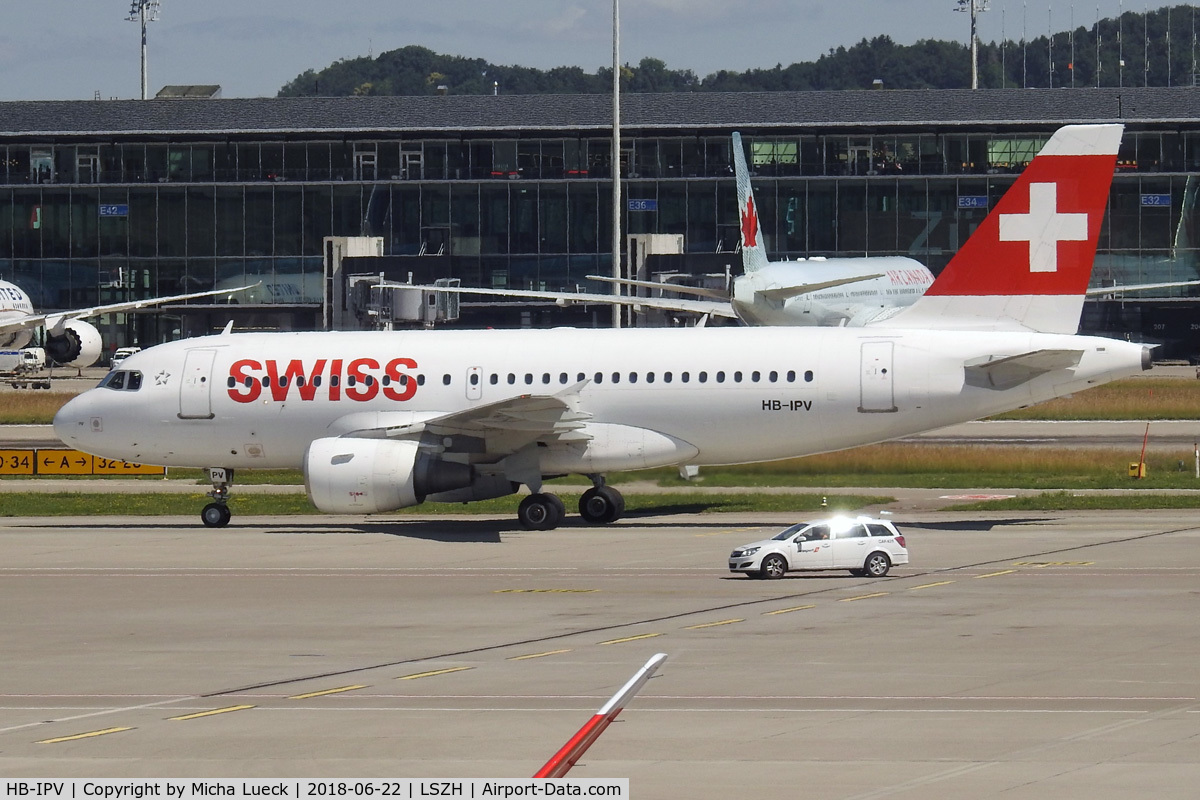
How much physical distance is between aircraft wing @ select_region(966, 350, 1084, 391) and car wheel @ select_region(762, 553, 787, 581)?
30.0ft

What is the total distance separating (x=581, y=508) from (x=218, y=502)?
8.48m

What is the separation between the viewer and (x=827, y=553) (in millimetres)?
30109

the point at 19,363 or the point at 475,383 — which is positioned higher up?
the point at 475,383

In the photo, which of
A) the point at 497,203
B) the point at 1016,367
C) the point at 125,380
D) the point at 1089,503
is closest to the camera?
the point at 1016,367

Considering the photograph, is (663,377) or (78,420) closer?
(663,377)

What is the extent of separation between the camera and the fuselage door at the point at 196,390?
40344 mm

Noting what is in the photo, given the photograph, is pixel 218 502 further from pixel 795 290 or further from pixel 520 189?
pixel 520 189

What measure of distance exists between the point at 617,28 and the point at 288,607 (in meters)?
40.3

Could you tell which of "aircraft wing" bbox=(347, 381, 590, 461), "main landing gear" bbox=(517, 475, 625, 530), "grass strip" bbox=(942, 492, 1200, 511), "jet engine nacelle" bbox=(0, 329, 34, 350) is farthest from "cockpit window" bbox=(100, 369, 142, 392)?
"jet engine nacelle" bbox=(0, 329, 34, 350)

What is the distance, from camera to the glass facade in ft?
347

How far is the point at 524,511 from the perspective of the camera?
1513 inches

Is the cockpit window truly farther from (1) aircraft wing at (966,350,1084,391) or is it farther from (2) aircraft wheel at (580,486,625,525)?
(1) aircraft wing at (966,350,1084,391)

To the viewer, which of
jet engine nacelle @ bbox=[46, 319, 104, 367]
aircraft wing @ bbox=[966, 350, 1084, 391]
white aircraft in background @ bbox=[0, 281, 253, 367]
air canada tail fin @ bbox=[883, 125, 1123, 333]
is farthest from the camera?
jet engine nacelle @ bbox=[46, 319, 104, 367]

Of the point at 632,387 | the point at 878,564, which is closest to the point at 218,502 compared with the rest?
the point at 632,387
